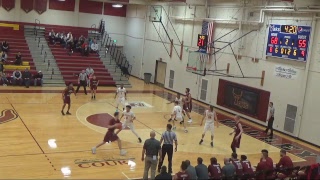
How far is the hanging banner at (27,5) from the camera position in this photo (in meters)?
34.6

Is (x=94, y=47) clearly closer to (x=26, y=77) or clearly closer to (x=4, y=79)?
(x=26, y=77)

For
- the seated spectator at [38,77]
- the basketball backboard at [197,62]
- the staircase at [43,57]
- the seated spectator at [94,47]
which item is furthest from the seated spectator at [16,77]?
the basketball backboard at [197,62]

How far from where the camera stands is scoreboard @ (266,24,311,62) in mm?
19719

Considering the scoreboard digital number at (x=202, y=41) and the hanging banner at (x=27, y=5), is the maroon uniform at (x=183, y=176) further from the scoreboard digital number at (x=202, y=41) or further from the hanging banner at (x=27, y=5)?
the hanging banner at (x=27, y=5)

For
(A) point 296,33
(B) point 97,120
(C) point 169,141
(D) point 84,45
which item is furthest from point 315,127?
(D) point 84,45

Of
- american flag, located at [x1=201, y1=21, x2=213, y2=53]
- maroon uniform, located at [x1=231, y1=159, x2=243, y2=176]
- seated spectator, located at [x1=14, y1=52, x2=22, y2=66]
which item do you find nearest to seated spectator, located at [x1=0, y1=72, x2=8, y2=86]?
seated spectator, located at [x1=14, y1=52, x2=22, y2=66]

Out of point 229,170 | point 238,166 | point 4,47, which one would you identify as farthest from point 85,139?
point 4,47

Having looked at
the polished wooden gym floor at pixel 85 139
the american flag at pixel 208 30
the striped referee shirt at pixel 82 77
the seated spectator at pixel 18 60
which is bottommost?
the polished wooden gym floor at pixel 85 139

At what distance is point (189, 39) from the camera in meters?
29.2

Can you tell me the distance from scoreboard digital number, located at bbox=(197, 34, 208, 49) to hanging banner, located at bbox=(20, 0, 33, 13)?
17.0 metres

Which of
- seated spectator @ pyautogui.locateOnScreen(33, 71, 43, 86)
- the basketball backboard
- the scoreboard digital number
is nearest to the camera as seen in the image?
the scoreboard digital number

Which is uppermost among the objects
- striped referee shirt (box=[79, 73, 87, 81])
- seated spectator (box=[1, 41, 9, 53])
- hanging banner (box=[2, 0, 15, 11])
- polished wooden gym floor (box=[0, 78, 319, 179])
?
hanging banner (box=[2, 0, 15, 11])

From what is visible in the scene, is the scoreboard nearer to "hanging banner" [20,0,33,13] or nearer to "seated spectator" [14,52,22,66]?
"seated spectator" [14,52,22,66]

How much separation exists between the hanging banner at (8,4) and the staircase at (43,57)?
203 centimetres
